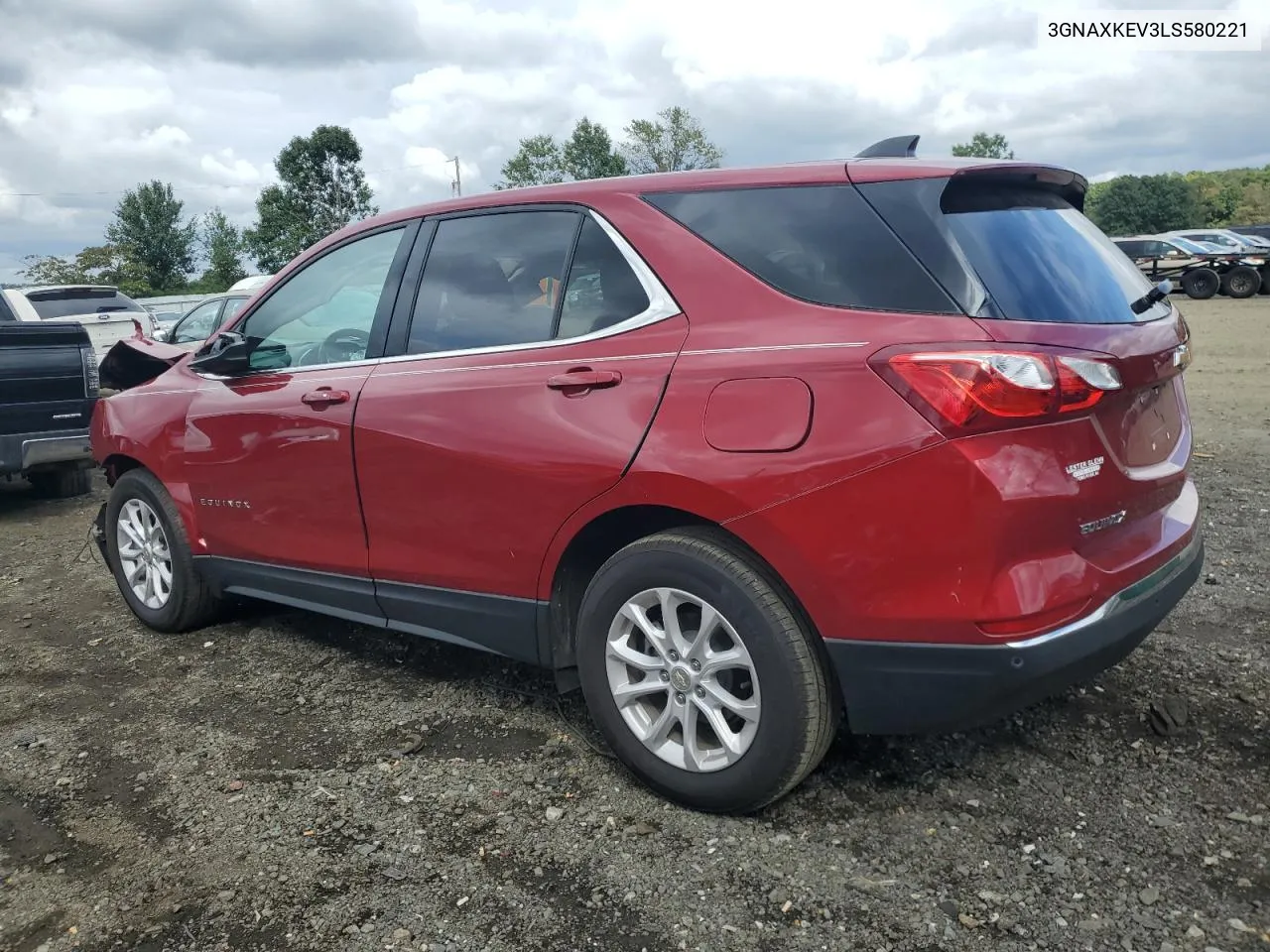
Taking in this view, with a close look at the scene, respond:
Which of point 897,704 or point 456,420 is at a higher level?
point 456,420

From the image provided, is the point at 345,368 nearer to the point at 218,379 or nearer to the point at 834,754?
the point at 218,379

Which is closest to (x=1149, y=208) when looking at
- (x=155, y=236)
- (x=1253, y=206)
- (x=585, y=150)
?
(x=1253, y=206)

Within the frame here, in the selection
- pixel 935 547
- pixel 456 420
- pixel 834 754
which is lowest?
pixel 834 754

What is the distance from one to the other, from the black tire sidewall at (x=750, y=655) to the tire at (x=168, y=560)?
229 centimetres

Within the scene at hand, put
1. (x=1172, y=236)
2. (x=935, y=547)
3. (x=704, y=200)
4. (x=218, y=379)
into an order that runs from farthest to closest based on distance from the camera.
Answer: (x=1172, y=236)
(x=218, y=379)
(x=704, y=200)
(x=935, y=547)

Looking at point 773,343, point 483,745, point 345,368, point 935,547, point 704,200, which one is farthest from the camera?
point 345,368

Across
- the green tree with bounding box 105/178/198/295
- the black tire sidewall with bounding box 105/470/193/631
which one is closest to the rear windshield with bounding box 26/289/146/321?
the black tire sidewall with bounding box 105/470/193/631

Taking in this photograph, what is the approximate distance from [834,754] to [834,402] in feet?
4.13

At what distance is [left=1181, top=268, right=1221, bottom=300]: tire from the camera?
2608 centimetres

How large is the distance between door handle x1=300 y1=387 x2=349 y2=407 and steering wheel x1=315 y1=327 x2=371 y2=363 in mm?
135

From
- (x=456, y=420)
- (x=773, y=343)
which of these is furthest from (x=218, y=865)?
(x=773, y=343)

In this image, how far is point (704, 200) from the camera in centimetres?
291

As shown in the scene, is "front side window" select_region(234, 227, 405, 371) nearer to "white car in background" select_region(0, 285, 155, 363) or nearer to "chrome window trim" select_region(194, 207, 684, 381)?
"chrome window trim" select_region(194, 207, 684, 381)

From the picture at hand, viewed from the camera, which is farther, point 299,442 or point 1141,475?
point 299,442
